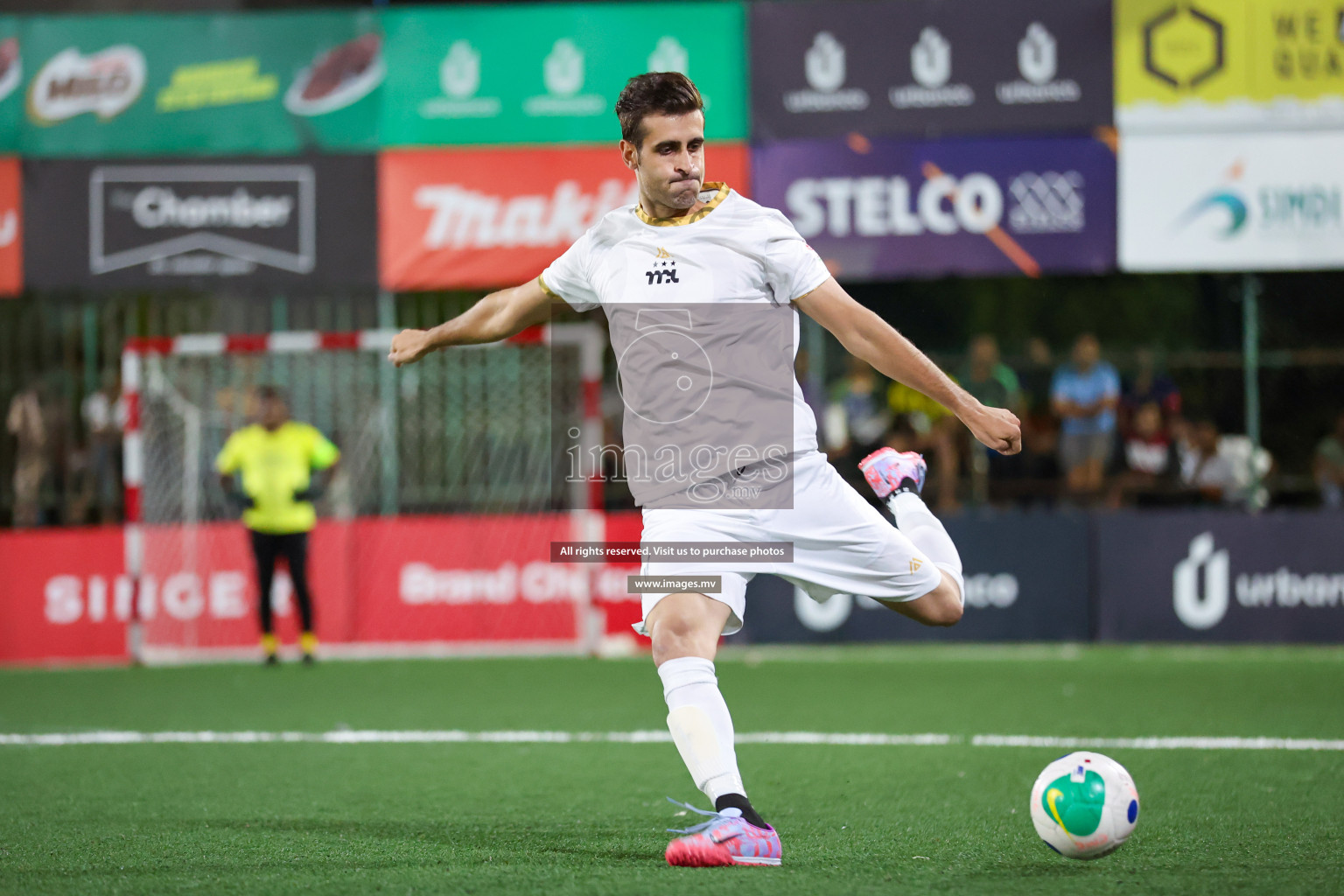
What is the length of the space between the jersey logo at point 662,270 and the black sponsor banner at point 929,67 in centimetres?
846

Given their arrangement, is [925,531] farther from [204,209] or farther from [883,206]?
[204,209]

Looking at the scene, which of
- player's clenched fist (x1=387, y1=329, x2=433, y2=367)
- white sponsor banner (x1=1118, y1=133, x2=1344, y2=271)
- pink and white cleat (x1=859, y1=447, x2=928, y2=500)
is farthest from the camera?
white sponsor banner (x1=1118, y1=133, x2=1344, y2=271)

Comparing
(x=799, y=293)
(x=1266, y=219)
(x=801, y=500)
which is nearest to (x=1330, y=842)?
(x=801, y=500)

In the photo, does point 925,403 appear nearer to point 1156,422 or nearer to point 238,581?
point 1156,422

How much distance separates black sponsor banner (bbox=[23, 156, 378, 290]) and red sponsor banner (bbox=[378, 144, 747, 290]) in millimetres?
234

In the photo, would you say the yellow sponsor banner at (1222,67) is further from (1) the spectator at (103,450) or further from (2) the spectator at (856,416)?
(1) the spectator at (103,450)

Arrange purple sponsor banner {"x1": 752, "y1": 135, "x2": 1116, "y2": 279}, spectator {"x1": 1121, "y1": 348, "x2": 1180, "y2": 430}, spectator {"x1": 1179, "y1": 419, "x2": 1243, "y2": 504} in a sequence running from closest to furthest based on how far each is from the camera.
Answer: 1. purple sponsor banner {"x1": 752, "y1": 135, "x2": 1116, "y2": 279}
2. spectator {"x1": 1179, "y1": 419, "x2": 1243, "y2": 504}
3. spectator {"x1": 1121, "y1": 348, "x2": 1180, "y2": 430}

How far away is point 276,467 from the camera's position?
12.3m

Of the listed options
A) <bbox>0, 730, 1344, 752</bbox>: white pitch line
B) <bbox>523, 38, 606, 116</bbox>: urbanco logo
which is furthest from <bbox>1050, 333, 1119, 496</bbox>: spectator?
<bbox>0, 730, 1344, 752</bbox>: white pitch line

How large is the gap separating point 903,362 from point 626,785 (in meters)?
2.60

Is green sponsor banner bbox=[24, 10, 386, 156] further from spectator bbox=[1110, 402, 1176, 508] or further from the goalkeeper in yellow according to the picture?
spectator bbox=[1110, 402, 1176, 508]

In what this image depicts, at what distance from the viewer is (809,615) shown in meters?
13.1

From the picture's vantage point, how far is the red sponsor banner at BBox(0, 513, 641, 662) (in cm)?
1317

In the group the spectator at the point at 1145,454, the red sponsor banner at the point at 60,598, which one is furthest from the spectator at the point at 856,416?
the red sponsor banner at the point at 60,598
